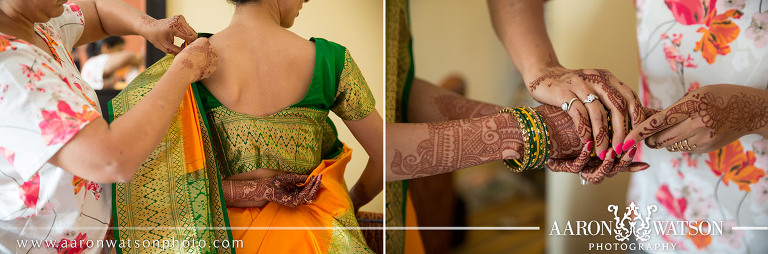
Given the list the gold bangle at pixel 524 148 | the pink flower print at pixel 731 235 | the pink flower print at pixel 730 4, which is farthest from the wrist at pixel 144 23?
the pink flower print at pixel 731 235

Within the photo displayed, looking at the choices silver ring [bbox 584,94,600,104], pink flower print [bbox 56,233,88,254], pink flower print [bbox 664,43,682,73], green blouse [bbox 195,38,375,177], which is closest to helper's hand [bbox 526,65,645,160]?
silver ring [bbox 584,94,600,104]

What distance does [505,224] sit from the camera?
104 centimetres

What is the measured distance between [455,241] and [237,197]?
1.36 ft

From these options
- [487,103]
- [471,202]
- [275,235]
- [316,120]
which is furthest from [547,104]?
[275,235]

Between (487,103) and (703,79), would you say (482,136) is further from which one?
(703,79)

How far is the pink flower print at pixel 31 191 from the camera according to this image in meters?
0.74

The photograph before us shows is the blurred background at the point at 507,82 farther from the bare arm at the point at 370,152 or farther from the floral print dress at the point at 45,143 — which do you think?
the floral print dress at the point at 45,143

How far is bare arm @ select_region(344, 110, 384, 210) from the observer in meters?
0.91

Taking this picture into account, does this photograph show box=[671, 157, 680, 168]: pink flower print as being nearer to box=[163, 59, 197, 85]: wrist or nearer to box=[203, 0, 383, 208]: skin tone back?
box=[203, 0, 383, 208]: skin tone back

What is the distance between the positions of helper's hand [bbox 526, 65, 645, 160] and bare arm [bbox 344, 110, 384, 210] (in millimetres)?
287

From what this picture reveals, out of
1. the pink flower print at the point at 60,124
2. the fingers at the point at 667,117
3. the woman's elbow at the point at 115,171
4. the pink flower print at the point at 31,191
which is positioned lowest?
the pink flower print at the point at 31,191

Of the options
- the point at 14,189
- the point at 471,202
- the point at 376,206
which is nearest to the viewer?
the point at 14,189

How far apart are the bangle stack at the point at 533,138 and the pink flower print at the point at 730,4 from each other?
0.34m

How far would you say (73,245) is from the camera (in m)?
0.82
